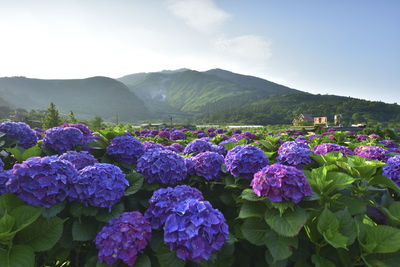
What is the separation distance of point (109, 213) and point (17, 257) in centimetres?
59

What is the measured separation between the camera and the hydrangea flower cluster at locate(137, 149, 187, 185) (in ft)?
7.29

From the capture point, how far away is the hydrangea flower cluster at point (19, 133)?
298 cm

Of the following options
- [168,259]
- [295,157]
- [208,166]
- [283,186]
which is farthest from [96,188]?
[295,157]

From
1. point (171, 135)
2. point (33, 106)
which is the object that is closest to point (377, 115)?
point (171, 135)

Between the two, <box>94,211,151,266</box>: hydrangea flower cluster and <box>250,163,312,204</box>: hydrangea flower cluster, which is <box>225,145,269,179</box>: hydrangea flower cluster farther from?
<box>94,211,151,266</box>: hydrangea flower cluster

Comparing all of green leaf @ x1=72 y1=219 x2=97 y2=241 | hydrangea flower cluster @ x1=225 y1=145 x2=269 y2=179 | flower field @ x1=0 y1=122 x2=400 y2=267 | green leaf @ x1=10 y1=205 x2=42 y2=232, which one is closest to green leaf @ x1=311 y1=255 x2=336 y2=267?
flower field @ x1=0 y1=122 x2=400 y2=267

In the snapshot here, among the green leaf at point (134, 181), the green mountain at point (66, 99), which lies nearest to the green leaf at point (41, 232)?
the green leaf at point (134, 181)

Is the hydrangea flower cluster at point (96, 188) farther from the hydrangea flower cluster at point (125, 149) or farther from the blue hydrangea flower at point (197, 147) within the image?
the blue hydrangea flower at point (197, 147)

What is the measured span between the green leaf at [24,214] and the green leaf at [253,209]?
4.76 ft

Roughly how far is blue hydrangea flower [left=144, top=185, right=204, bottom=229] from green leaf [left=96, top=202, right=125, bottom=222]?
0.69 ft

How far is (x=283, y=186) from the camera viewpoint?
165 cm

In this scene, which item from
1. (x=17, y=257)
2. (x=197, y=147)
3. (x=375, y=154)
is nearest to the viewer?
(x=17, y=257)

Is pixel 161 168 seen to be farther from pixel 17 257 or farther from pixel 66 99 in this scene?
pixel 66 99

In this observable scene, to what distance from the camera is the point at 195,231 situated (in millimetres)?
1450
